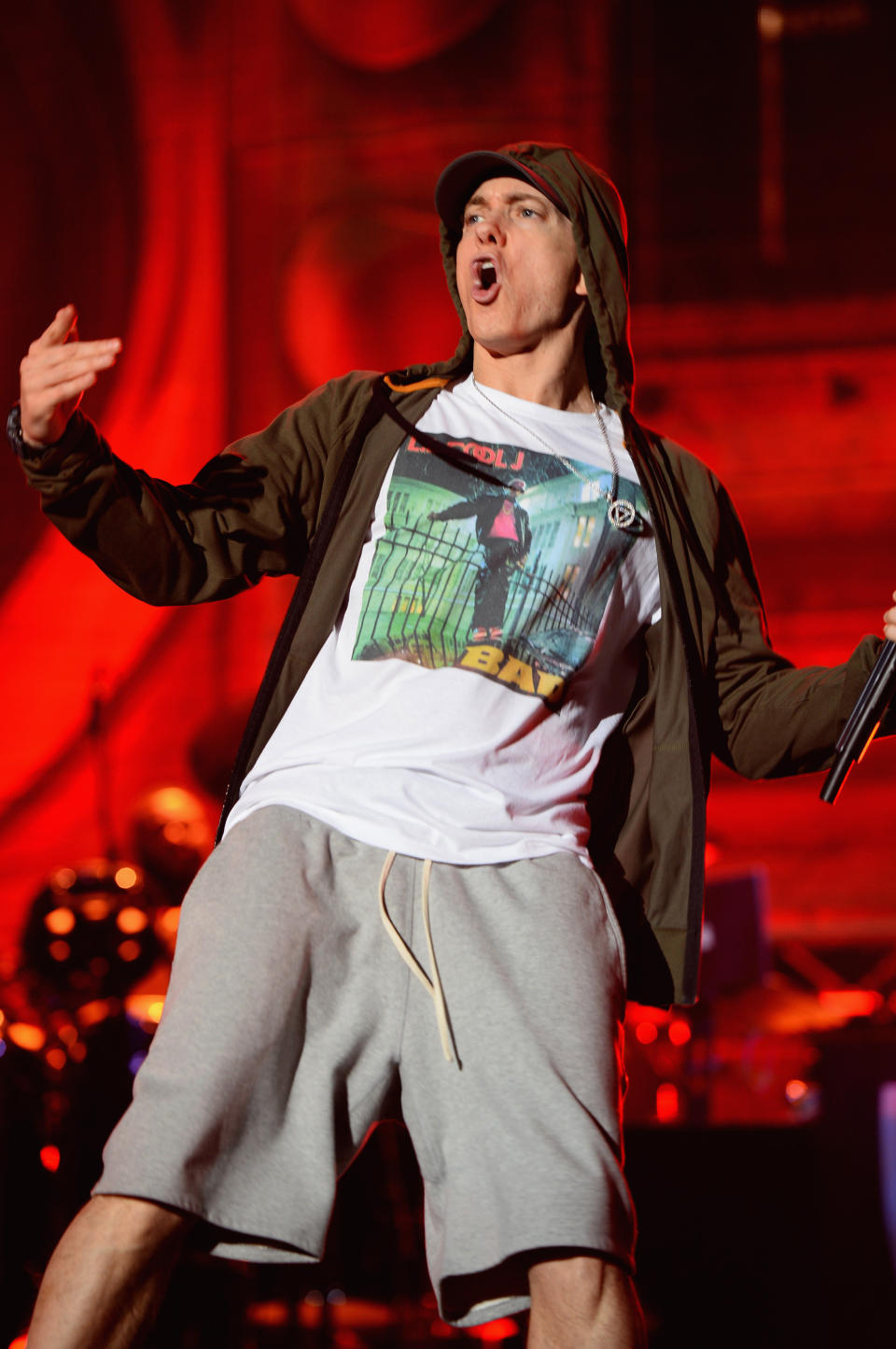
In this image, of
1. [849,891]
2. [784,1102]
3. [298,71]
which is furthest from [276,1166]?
[298,71]

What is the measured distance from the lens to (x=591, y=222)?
207cm

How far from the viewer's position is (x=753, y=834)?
575 cm

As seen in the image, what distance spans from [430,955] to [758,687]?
0.65 metres

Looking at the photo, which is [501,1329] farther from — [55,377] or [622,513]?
[55,377]

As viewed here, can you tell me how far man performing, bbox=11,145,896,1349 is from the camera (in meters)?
1.50

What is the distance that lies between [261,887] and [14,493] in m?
4.81

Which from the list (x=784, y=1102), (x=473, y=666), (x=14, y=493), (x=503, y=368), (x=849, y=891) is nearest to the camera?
(x=473, y=666)

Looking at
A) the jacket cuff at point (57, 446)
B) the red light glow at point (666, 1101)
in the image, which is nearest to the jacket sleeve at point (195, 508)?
the jacket cuff at point (57, 446)

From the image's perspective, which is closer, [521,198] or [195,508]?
[195,508]

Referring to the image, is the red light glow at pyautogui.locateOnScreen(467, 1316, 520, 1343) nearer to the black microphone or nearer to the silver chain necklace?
the black microphone

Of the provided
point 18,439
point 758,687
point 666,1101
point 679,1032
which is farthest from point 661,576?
point 666,1101

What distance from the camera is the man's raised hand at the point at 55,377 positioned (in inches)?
60.6

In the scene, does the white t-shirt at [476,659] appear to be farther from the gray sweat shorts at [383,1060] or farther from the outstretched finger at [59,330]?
the outstretched finger at [59,330]

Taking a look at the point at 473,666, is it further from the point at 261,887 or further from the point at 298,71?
the point at 298,71
